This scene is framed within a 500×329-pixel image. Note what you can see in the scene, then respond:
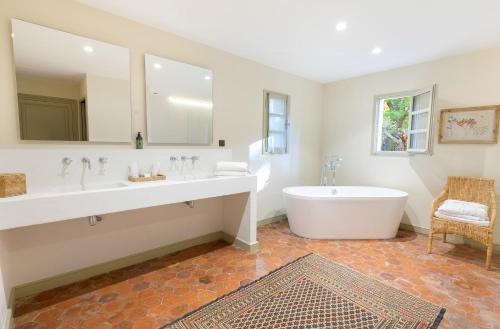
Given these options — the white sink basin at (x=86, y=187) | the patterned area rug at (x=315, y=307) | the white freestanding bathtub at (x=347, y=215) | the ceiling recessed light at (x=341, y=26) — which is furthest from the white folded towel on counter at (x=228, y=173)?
the ceiling recessed light at (x=341, y=26)

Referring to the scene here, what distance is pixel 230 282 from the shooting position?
220 centimetres

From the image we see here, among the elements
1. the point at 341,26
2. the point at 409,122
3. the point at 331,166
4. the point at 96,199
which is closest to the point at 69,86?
the point at 96,199

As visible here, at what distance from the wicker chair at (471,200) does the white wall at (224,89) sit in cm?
198

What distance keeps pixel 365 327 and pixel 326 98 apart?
3721 mm

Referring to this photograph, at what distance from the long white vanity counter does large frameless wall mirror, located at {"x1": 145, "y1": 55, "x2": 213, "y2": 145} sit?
26.3 inches

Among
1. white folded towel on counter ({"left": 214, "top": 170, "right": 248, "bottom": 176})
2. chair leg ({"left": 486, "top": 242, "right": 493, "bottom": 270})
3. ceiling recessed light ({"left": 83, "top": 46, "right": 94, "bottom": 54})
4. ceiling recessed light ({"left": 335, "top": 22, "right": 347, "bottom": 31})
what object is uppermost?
ceiling recessed light ({"left": 335, "top": 22, "right": 347, "bottom": 31})

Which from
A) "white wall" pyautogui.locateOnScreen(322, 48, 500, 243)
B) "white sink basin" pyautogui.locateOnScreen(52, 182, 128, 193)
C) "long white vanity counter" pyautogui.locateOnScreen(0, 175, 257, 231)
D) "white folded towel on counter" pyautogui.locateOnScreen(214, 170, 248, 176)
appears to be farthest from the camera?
"white wall" pyautogui.locateOnScreen(322, 48, 500, 243)

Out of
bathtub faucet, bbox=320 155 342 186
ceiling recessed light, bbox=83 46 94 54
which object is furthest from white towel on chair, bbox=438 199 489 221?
ceiling recessed light, bbox=83 46 94 54

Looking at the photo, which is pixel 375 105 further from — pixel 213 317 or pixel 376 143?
pixel 213 317

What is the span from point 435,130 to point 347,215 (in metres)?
1.67

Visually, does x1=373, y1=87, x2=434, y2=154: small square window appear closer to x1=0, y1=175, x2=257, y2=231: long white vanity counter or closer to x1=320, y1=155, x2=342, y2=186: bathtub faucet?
x1=320, y1=155, x2=342, y2=186: bathtub faucet

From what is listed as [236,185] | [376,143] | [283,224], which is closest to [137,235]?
[236,185]

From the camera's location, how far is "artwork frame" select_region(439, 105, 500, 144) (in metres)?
2.85

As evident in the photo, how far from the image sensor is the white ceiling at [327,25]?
2.04 meters
